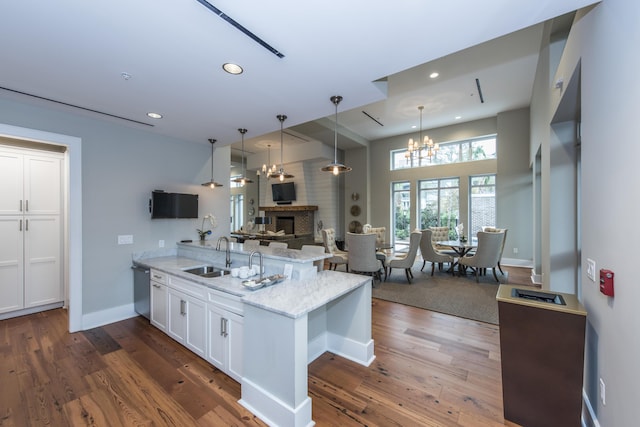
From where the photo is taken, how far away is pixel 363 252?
4828 millimetres

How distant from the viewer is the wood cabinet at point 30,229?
345 cm

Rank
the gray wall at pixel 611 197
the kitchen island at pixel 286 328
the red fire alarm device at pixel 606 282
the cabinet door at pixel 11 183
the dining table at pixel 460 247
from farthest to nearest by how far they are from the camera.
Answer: the dining table at pixel 460 247
the cabinet door at pixel 11 183
the kitchen island at pixel 286 328
the red fire alarm device at pixel 606 282
the gray wall at pixel 611 197

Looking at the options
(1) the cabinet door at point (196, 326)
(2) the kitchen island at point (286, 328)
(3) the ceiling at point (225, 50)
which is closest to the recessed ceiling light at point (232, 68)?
(3) the ceiling at point (225, 50)

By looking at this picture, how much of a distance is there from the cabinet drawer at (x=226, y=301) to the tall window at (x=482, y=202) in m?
7.14

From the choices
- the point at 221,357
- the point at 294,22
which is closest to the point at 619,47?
the point at 294,22

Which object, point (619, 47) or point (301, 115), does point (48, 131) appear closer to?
point (301, 115)

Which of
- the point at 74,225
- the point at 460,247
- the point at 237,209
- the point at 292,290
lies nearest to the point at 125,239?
the point at 74,225

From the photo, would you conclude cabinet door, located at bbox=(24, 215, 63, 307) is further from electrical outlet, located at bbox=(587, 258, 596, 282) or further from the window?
the window

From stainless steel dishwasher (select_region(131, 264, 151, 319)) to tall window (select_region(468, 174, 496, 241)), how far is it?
24.9ft

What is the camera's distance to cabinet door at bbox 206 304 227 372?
7.44 ft

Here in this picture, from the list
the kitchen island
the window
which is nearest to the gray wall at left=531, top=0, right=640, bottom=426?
the kitchen island

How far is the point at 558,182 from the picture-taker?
2904 millimetres

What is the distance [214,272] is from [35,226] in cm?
282

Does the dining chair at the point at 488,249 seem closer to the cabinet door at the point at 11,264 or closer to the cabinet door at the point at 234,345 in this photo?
the cabinet door at the point at 234,345
